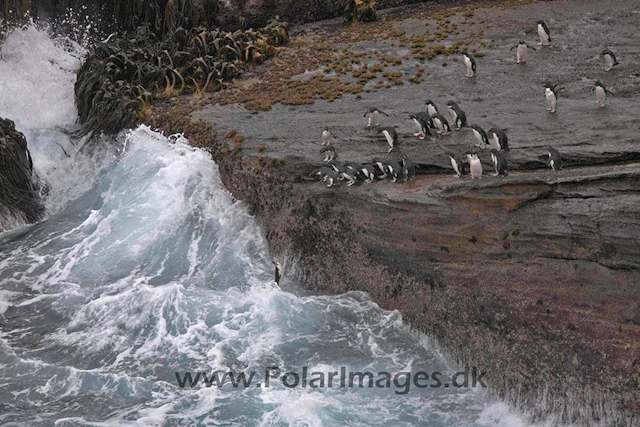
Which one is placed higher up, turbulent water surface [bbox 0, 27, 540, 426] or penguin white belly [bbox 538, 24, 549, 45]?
penguin white belly [bbox 538, 24, 549, 45]

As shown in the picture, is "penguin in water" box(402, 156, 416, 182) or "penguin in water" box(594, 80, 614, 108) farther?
"penguin in water" box(594, 80, 614, 108)

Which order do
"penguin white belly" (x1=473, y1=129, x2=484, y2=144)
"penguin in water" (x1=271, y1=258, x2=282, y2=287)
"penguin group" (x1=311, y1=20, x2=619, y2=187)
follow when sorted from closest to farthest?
1. "penguin group" (x1=311, y1=20, x2=619, y2=187)
2. "penguin in water" (x1=271, y1=258, x2=282, y2=287)
3. "penguin white belly" (x1=473, y1=129, x2=484, y2=144)

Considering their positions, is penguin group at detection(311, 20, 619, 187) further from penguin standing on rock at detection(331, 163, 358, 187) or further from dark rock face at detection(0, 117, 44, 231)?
dark rock face at detection(0, 117, 44, 231)

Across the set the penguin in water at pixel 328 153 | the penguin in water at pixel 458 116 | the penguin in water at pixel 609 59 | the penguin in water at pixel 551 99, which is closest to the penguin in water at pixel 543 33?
the penguin in water at pixel 609 59

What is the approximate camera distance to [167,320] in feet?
43.1

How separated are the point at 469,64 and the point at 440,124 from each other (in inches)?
160

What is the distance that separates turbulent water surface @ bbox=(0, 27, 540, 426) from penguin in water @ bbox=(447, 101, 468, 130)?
387 cm

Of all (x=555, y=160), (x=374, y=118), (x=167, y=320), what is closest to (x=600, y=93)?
(x=555, y=160)

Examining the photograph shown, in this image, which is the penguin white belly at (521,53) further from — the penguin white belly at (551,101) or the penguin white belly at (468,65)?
the penguin white belly at (551,101)

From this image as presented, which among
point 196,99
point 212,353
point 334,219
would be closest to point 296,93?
point 196,99

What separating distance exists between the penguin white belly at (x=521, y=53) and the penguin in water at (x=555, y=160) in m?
6.36

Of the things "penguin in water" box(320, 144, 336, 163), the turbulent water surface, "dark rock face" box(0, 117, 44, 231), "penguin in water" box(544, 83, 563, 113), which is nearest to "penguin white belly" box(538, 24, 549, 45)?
"penguin in water" box(544, 83, 563, 113)

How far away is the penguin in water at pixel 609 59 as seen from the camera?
1681 cm

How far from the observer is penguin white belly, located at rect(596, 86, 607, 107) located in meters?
14.5
